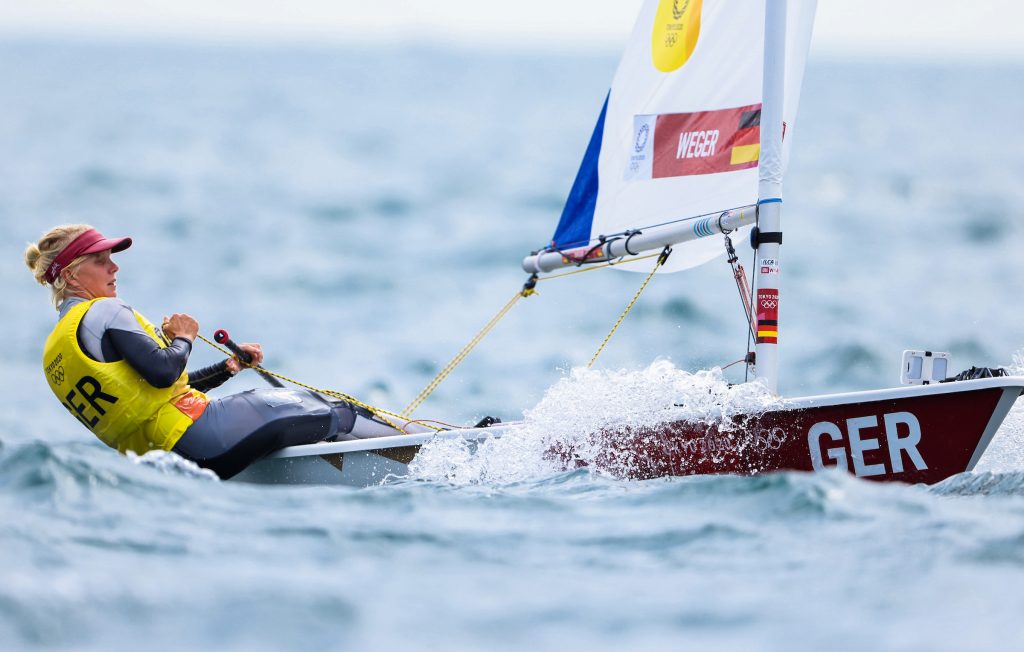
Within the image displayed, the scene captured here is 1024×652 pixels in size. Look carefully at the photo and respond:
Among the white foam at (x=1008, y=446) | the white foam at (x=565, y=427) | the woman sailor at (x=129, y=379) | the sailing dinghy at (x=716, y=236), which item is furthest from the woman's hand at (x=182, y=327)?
the white foam at (x=1008, y=446)

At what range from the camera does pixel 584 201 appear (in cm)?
555

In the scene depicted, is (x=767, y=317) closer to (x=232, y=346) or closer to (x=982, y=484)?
(x=982, y=484)

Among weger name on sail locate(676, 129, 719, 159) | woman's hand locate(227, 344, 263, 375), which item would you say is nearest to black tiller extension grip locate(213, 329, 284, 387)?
woman's hand locate(227, 344, 263, 375)

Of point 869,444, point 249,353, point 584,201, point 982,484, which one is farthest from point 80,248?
point 982,484

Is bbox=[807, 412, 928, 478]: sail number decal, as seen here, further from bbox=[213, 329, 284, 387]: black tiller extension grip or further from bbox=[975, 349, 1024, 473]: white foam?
bbox=[213, 329, 284, 387]: black tiller extension grip

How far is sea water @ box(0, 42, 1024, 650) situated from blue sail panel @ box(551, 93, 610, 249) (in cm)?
89

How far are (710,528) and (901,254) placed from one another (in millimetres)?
11281

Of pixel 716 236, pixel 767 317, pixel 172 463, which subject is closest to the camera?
pixel 172 463

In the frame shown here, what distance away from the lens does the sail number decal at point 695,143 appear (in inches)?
194

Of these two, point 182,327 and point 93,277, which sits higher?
point 93,277

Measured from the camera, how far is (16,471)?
13.9 ft

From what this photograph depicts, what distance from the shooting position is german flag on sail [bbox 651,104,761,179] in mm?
4926

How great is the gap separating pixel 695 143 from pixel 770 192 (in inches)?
26.0

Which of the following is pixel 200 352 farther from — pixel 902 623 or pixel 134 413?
pixel 902 623
